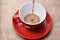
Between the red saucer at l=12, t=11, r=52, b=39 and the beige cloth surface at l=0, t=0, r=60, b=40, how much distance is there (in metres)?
0.02

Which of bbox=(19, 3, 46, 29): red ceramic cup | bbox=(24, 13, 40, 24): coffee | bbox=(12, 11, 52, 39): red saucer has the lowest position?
bbox=(12, 11, 52, 39): red saucer

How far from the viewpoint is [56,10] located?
0.72m

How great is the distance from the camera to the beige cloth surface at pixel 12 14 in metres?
0.65

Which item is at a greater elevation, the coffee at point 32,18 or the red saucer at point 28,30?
the coffee at point 32,18

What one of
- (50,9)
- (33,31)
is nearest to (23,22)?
(33,31)

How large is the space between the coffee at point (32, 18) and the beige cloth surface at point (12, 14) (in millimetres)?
63

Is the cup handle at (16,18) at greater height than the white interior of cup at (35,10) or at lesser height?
lesser

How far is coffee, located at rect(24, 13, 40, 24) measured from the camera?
65cm

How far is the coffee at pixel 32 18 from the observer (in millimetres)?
654

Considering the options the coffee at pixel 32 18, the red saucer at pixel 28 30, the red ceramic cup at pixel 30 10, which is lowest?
the red saucer at pixel 28 30

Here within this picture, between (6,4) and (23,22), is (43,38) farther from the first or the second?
(6,4)

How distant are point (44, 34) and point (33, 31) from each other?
4 centimetres

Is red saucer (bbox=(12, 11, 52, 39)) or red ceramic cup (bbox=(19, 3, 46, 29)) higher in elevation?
red ceramic cup (bbox=(19, 3, 46, 29))

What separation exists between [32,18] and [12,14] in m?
0.09
